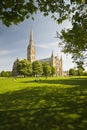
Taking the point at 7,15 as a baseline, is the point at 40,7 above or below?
above

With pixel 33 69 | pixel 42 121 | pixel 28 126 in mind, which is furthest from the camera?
pixel 33 69

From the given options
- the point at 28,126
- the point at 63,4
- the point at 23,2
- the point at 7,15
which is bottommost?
the point at 28,126

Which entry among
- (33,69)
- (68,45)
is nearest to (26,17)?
(68,45)

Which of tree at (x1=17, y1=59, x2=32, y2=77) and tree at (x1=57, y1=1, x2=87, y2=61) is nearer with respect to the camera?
tree at (x1=57, y1=1, x2=87, y2=61)

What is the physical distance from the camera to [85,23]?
14656mm

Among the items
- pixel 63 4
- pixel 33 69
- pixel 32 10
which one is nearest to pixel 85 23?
pixel 63 4

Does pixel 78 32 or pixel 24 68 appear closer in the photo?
pixel 78 32

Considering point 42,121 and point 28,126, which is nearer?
point 28,126

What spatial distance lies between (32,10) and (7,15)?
1375 mm

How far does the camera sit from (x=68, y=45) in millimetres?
24547

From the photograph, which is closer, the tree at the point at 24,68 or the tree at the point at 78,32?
the tree at the point at 78,32

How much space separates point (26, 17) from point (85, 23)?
5.82 metres

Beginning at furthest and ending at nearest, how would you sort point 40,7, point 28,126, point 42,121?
1. point 40,7
2. point 42,121
3. point 28,126

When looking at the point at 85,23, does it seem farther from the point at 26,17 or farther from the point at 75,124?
the point at 75,124
